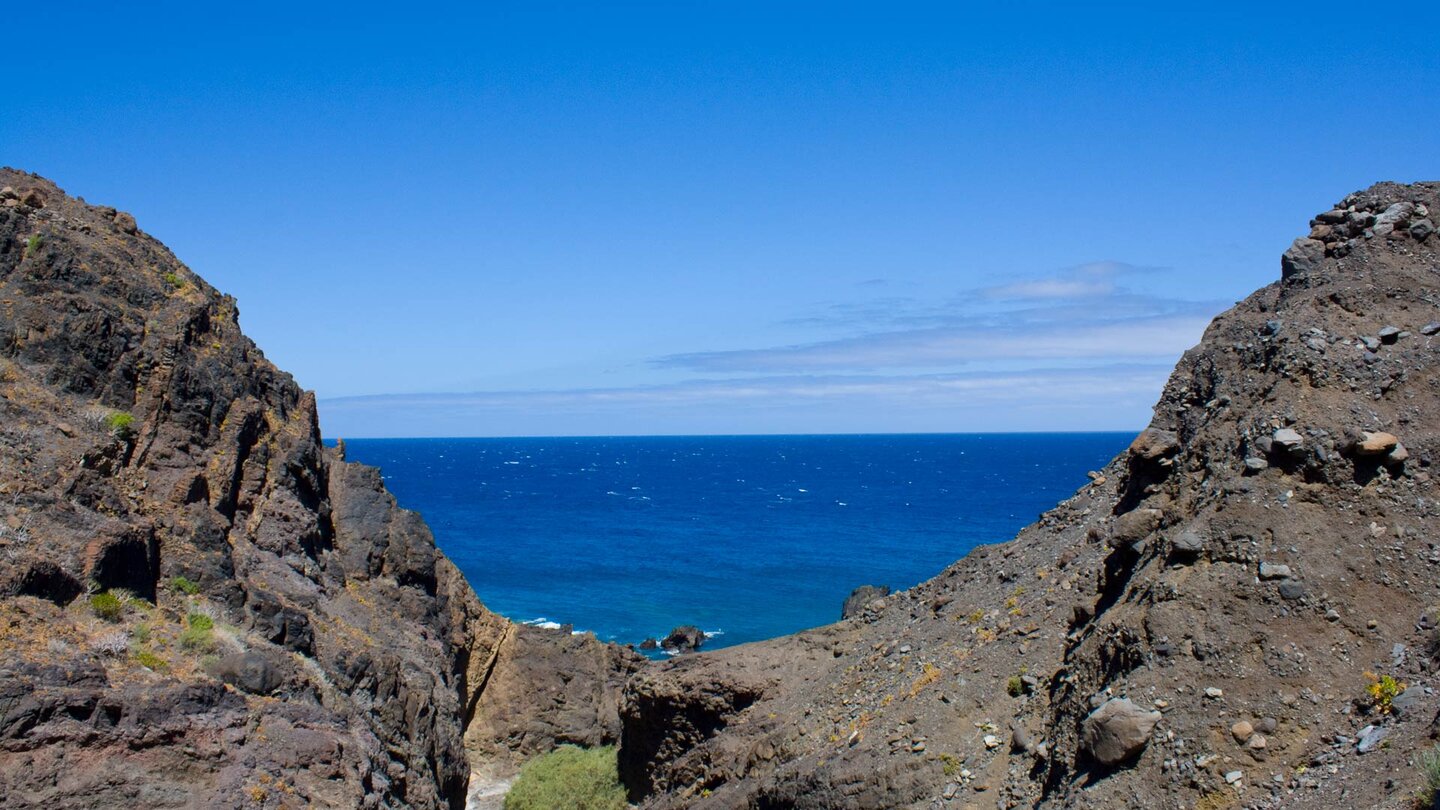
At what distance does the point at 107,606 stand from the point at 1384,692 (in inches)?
739

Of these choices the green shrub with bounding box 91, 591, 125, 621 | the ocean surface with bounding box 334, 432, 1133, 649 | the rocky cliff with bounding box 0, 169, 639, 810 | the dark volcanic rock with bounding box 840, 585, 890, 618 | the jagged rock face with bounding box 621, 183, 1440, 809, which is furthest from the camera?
the ocean surface with bounding box 334, 432, 1133, 649

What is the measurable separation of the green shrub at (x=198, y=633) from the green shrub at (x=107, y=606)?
40.3 inches

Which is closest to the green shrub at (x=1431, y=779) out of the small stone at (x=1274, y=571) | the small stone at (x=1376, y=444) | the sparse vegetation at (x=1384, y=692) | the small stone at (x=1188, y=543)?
the sparse vegetation at (x=1384, y=692)

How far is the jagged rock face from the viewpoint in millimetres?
14219

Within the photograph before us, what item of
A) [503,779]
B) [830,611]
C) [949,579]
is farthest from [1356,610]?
[830,611]

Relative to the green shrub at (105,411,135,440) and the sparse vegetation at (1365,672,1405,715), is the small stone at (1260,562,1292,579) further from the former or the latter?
the green shrub at (105,411,135,440)

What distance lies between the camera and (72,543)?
17.2 meters

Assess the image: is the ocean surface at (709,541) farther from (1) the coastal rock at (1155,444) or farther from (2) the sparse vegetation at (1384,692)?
(2) the sparse vegetation at (1384,692)

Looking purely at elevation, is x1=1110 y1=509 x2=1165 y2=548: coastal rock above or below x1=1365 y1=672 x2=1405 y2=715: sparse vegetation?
above

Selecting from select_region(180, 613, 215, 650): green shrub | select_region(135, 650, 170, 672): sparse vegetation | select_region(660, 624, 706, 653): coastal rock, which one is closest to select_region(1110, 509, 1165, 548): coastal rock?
select_region(180, 613, 215, 650): green shrub

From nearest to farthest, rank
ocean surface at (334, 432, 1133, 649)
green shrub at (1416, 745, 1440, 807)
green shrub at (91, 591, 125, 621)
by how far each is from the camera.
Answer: green shrub at (1416, 745, 1440, 807)
green shrub at (91, 591, 125, 621)
ocean surface at (334, 432, 1133, 649)

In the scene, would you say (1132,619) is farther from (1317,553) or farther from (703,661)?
(703,661)

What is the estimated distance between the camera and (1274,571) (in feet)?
50.6

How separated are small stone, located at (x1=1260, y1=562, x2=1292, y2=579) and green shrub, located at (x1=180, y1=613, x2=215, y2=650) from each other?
16565mm
